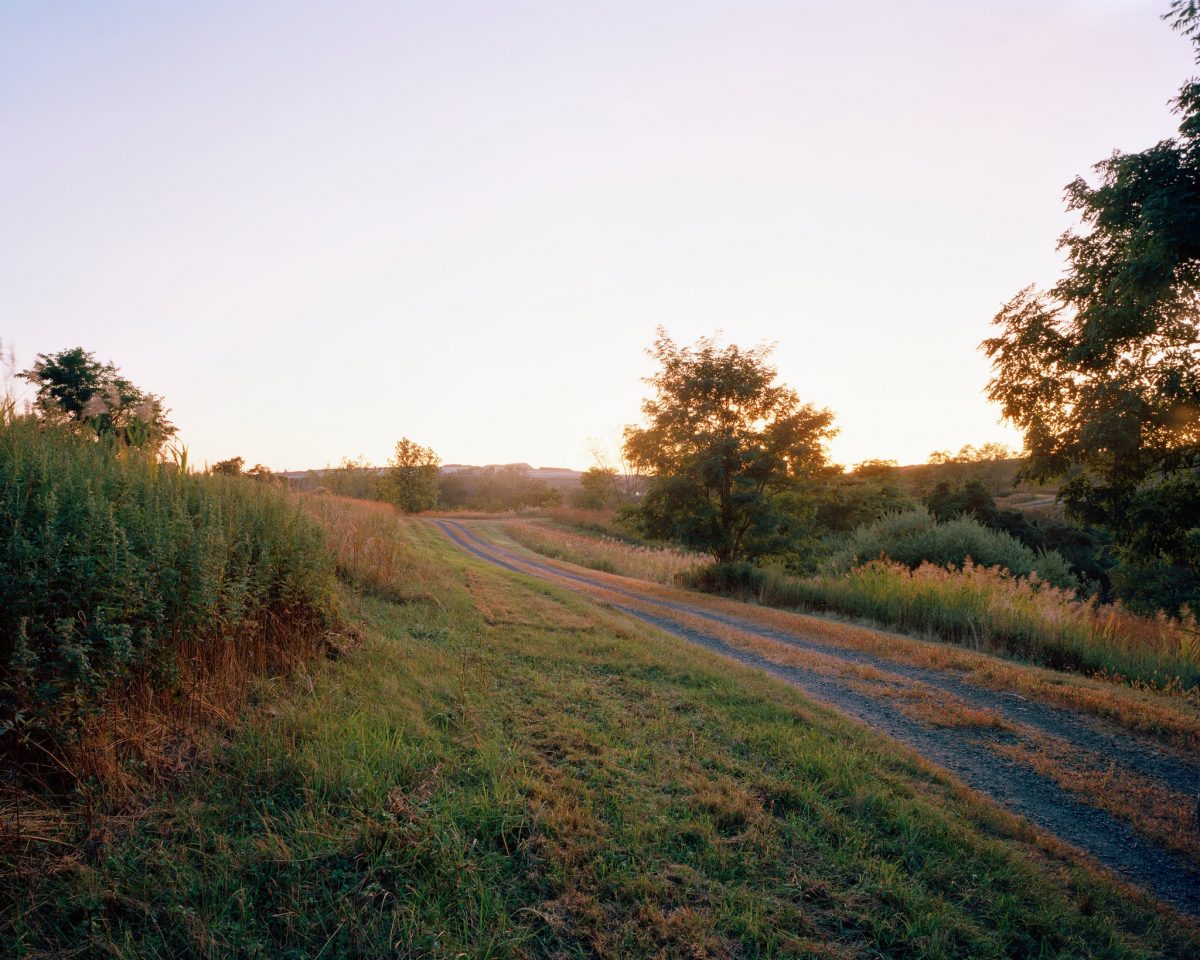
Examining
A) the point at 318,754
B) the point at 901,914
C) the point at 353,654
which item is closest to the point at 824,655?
the point at 901,914

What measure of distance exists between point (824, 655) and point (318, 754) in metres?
7.17

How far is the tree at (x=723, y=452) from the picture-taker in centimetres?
1692

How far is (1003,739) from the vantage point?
17.9 feet

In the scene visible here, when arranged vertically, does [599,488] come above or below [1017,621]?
above

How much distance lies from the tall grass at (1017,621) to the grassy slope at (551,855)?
6.60 m

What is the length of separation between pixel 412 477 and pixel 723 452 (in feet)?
151

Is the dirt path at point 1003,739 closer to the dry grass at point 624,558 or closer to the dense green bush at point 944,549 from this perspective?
the dry grass at point 624,558

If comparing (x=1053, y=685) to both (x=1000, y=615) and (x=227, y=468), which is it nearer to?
(x=1000, y=615)

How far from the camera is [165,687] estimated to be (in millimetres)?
3719

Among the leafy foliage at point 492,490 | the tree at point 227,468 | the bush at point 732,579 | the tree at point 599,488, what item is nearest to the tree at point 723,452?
the bush at point 732,579

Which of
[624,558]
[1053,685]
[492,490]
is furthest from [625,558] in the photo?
[492,490]

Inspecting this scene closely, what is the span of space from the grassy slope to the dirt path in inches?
20.9

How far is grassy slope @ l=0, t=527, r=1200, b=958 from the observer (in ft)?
8.06

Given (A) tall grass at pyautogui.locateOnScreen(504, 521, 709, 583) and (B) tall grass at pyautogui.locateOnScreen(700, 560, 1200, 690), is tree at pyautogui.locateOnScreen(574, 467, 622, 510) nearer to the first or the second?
(A) tall grass at pyautogui.locateOnScreen(504, 521, 709, 583)
